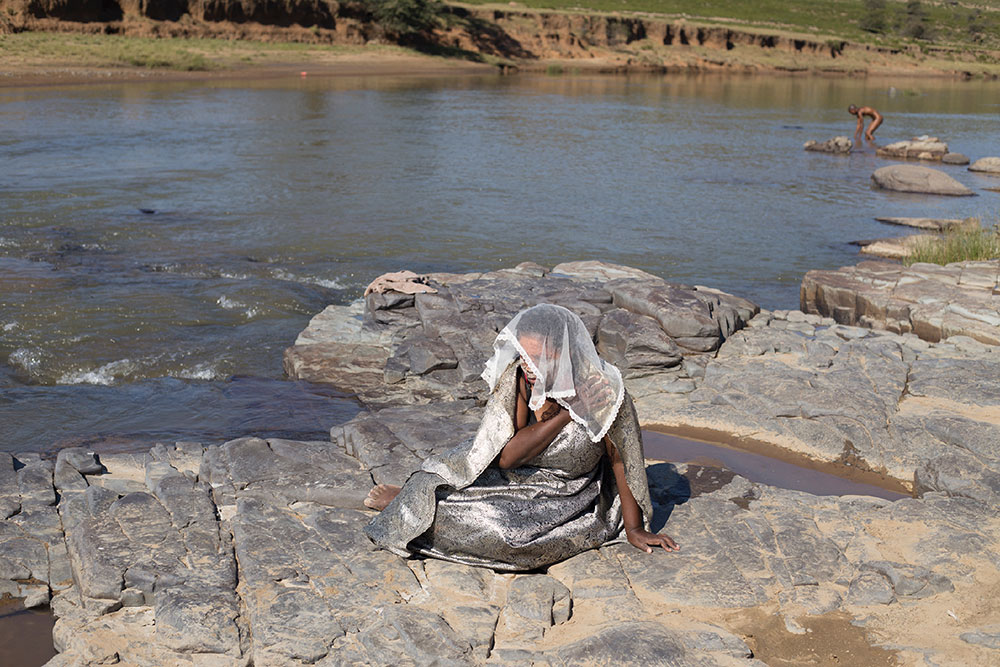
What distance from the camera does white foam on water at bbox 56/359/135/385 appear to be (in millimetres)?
8023

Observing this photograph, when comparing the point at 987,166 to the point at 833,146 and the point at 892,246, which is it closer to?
the point at 833,146

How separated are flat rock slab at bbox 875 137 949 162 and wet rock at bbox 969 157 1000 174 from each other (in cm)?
123

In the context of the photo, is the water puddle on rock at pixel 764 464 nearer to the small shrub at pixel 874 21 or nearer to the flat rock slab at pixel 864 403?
the flat rock slab at pixel 864 403

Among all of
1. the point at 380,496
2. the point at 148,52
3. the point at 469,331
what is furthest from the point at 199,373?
the point at 148,52

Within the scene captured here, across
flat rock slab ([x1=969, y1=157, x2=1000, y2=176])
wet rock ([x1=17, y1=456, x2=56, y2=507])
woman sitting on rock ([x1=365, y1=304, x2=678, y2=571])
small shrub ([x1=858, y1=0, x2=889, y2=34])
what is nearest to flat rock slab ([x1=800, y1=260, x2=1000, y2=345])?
woman sitting on rock ([x1=365, y1=304, x2=678, y2=571])

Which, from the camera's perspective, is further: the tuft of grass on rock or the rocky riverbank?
the tuft of grass on rock

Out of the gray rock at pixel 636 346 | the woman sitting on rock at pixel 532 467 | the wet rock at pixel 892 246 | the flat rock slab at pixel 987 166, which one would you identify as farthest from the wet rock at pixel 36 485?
the flat rock slab at pixel 987 166

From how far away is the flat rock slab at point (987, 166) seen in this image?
70.5 feet

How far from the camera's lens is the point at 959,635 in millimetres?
3797

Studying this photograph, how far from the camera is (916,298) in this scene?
8852 mm

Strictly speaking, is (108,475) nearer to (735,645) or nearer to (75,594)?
(75,594)

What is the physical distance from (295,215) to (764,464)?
10351mm

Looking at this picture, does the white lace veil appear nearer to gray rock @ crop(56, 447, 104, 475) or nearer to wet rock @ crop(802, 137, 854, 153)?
gray rock @ crop(56, 447, 104, 475)

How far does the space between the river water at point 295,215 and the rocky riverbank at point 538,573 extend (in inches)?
67.5
